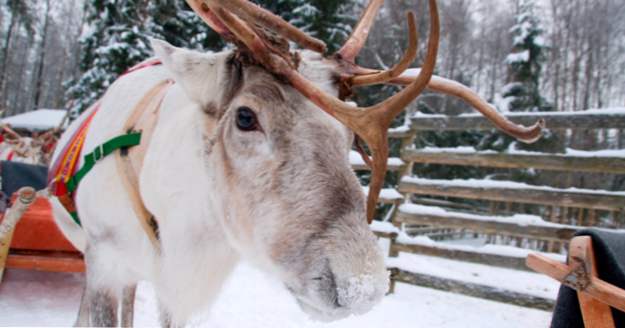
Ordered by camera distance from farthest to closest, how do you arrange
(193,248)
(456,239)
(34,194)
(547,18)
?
(547,18), (456,239), (34,194), (193,248)

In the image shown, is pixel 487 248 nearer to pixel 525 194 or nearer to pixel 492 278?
pixel 525 194

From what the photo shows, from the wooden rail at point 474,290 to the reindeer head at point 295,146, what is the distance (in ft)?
10.3

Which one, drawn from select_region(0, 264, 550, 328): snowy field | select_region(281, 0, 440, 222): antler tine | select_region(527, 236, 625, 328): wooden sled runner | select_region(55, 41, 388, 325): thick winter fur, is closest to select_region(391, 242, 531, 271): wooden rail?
select_region(0, 264, 550, 328): snowy field

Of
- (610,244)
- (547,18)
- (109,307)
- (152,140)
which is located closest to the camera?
(610,244)

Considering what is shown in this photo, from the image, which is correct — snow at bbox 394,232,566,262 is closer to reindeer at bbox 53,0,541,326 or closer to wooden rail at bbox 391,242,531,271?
wooden rail at bbox 391,242,531,271

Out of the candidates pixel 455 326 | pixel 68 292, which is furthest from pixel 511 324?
pixel 68 292

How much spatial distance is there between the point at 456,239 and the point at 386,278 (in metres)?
17.4

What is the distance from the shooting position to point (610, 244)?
46.3 inches

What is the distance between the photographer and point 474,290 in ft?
14.9

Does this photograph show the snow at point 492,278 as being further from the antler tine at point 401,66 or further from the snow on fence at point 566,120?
the antler tine at point 401,66

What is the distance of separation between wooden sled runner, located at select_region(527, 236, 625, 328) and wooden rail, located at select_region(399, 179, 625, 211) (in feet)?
12.6

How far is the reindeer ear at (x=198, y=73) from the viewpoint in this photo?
161 centimetres

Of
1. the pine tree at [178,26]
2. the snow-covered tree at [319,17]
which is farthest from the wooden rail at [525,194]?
the pine tree at [178,26]

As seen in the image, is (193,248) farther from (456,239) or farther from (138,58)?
(456,239)
